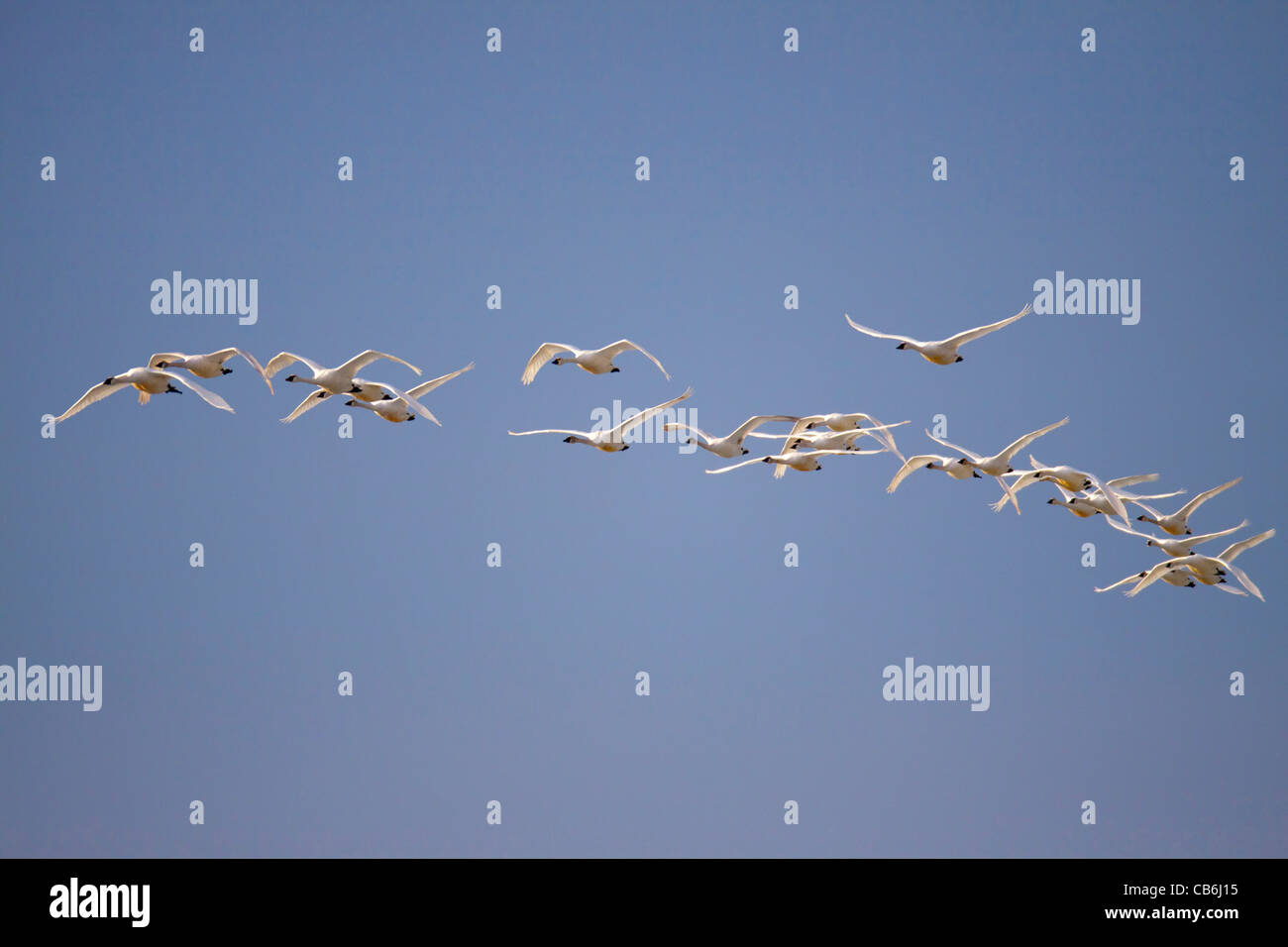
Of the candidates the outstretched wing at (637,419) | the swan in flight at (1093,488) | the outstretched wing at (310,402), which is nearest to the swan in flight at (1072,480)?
the swan in flight at (1093,488)

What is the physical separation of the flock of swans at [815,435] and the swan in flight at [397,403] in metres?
0.01

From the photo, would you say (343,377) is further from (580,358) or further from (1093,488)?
(1093,488)

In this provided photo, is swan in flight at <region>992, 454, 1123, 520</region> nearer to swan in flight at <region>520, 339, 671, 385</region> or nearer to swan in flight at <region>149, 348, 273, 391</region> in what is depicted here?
swan in flight at <region>520, 339, 671, 385</region>

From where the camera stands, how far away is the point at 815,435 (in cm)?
1647

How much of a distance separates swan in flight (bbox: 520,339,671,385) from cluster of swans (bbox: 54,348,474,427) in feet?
3.86

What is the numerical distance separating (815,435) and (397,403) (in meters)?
5.66

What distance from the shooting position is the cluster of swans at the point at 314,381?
48.0 ft

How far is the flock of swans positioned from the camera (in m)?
14.9

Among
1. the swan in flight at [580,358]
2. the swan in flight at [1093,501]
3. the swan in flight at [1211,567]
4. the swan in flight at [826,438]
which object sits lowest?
the swan in flight at [1211,567]

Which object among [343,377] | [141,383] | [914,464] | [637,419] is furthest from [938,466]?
[141,383]

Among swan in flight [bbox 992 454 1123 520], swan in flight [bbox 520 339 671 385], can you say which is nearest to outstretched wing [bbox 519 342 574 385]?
swan in flight [bbox 520 339 671 385]

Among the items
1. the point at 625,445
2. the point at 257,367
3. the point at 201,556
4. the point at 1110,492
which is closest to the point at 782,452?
the point at 625,445

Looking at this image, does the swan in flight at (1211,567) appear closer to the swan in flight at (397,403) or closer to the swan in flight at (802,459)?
the swan in flight at (802,459)
